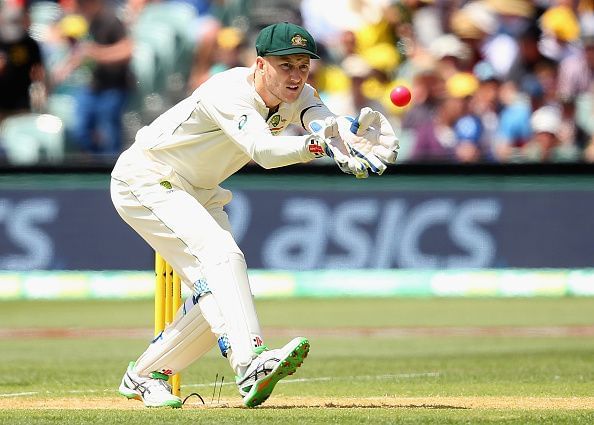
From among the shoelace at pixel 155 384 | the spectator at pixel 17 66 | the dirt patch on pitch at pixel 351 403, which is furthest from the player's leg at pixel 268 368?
the spectator at pixel 17 66

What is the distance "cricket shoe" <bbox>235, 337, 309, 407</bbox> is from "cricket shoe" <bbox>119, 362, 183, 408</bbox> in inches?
24.8

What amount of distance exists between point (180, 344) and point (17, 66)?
1011 centimetres

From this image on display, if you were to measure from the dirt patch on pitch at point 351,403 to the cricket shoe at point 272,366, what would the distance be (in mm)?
422

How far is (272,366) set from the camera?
665 centimetres

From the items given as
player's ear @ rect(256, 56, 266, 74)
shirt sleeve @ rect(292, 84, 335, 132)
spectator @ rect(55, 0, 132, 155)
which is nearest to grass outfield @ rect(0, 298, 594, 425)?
shirt sleeve @ rect(292, 84, 335, 132)

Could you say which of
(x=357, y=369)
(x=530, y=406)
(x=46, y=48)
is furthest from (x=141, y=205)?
(x=46, y=48)

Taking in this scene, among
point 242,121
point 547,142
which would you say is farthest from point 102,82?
point 242,121

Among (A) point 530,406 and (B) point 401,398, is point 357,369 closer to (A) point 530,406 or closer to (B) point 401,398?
(B) point 401,398

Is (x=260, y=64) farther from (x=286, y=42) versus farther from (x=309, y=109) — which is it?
(x=309, y=109)

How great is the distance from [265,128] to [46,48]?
11741 millimetres

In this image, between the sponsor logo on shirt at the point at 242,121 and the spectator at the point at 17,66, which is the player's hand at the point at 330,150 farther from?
the spectator at the point at 17,66

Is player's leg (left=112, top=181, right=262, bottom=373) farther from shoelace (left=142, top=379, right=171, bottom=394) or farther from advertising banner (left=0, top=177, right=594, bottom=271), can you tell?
advertising banner (left=0, top=177, right=594, bottom=271)

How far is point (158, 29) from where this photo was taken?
1775 centimetres

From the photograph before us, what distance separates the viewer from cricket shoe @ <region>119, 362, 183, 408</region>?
7289 mm
